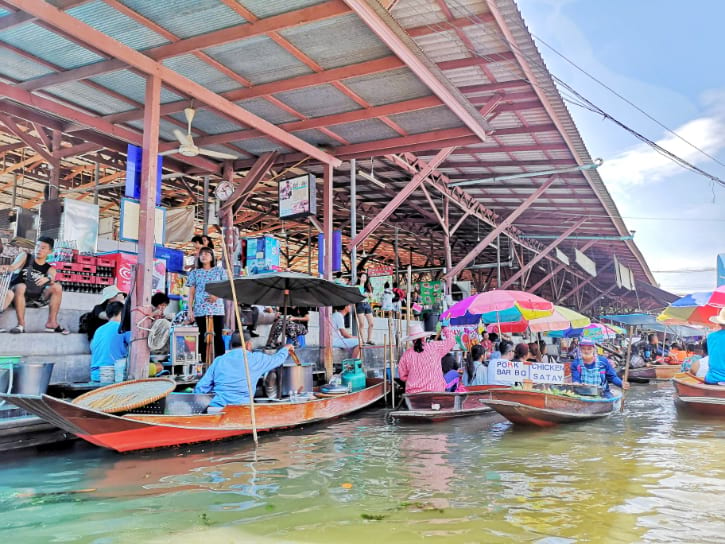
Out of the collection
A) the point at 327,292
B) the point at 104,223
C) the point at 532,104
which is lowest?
the point at 327,292

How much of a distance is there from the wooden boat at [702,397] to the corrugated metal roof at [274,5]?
816 cm

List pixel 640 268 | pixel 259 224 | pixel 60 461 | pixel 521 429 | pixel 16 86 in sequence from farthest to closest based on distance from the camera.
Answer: pixel 640 268 < pixel 259 224 < pixel 521 429 < pixel 16 86 < pixel 60 461

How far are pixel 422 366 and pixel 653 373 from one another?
12.3m

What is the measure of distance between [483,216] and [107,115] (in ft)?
35.7

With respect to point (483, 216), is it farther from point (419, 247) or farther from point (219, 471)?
point (219, 471)

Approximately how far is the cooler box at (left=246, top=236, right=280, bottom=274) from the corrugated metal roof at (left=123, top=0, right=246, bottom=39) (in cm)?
438

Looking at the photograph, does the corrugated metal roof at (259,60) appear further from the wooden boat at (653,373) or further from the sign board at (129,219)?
the wooden boat at (653,373)

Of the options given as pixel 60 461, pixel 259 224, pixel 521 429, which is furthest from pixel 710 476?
pixel 259 224

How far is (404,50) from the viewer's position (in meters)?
6.59

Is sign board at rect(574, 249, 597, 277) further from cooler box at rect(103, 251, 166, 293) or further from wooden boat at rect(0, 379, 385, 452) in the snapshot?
cooler box at rect(103, 251, 166, 293)

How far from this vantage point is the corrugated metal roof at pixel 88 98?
741 cm

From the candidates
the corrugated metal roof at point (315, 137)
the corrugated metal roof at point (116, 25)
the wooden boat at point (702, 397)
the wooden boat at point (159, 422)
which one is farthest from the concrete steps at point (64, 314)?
the wooden boat at point (702, 397)

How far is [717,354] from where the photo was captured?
9.01m

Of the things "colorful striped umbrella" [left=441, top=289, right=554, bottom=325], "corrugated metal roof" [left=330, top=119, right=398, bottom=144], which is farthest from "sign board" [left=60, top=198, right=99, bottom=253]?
"colorful striped umbrella" [left=441, top=289, right=554, bottom=325]
